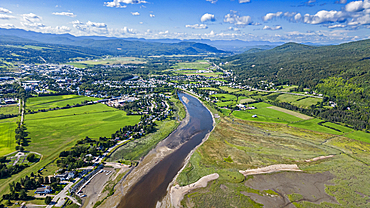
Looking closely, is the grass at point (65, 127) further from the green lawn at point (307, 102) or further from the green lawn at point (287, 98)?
the green lawn at point (307, 102)

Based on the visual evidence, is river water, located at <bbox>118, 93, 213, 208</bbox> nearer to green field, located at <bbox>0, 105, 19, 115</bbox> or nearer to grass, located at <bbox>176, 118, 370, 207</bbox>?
grass, located at <bbox>176, 118, 370, 207</bbox>

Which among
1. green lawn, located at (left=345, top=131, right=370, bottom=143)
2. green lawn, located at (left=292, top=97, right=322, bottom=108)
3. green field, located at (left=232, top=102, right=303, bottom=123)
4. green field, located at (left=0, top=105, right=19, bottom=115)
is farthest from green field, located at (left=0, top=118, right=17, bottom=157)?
green lawn, located at (left=292, top=97, right=322, bottom=108)

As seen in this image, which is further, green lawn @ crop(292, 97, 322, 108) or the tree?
green lawn @ crop(292, 97, 322, 108)

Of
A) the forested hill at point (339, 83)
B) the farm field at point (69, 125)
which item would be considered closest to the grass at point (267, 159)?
the forested hill at point (339, 83)

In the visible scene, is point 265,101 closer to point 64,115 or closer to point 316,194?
point 316,194

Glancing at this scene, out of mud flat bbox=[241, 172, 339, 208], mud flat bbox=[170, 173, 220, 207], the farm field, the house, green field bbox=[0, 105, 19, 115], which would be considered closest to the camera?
the house

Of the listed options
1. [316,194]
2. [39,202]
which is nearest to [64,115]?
[39,202]

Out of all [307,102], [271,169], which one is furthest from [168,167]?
[307,102]
